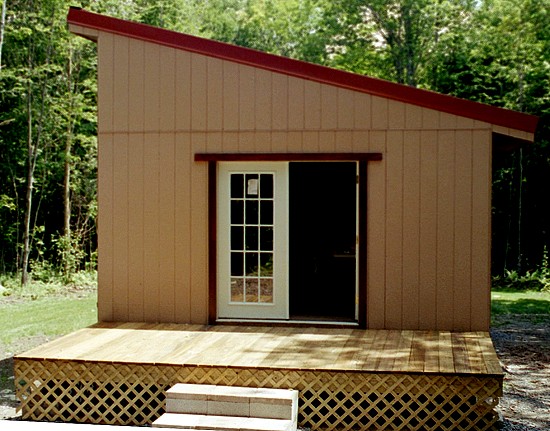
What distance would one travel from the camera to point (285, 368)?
5.13 meters

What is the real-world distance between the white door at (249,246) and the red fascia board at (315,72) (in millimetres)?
981

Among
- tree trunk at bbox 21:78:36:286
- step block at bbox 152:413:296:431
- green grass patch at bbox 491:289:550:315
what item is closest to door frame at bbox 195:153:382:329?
step block at bbox 152:413:296:431

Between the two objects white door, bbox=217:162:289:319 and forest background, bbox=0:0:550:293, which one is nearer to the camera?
white door, bbox=217:162:289:319

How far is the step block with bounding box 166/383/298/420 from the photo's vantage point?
4.91m

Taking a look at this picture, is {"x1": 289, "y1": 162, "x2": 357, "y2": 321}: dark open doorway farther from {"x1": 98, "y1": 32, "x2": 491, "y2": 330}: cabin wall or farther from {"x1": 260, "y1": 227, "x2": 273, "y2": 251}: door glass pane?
{"x1": 98, "y1": 32, "x2": 491, "y2": 330}: cabin wall

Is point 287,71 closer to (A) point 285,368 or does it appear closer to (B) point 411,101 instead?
(B) point 411,101

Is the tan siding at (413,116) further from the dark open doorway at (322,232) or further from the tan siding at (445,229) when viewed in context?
the dark open doorway at (322,232)

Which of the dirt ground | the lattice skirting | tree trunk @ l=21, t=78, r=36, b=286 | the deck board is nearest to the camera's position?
the lattice skirting

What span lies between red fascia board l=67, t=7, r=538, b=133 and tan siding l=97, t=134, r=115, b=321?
114 centimetres

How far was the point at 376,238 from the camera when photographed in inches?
267

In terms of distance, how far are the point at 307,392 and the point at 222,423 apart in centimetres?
82

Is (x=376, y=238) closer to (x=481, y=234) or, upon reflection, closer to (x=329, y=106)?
(x=481, y=234)

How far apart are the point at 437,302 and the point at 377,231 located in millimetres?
888

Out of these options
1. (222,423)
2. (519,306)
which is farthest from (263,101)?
(519,306)
